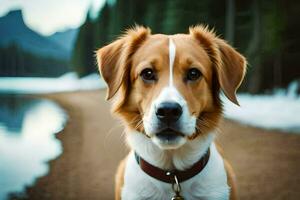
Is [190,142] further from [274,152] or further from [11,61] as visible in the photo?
[11,61]

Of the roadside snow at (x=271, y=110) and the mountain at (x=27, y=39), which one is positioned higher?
the mountain at (x=27, y=39)

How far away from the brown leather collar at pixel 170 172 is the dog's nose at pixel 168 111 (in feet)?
0.99

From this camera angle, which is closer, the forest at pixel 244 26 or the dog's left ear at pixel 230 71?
Result: the dog's left ear at pixel 230 71

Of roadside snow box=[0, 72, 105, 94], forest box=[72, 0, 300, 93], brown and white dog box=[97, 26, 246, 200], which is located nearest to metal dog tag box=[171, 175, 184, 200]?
brown and white dog box=[97, 26, 246, 200]

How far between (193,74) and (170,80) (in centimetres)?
12

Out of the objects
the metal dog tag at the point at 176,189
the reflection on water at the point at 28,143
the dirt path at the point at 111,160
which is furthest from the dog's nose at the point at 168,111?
the reflection on water at the point at 28,143

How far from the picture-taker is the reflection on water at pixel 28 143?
9.37 feet

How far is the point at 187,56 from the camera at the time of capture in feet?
7.02

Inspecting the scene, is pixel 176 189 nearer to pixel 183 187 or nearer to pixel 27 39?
pixel 183 187

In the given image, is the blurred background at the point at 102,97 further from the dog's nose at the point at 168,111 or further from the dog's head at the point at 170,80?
the dog's nose at the point at 168,111

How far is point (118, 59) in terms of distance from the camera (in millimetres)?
2242

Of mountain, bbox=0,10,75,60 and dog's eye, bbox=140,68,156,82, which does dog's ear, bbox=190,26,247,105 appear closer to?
dog's eye, bbox=140,68,156,82

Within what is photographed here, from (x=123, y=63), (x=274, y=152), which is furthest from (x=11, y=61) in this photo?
→ (x=274, y=152)

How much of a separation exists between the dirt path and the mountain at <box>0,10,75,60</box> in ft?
1.14
